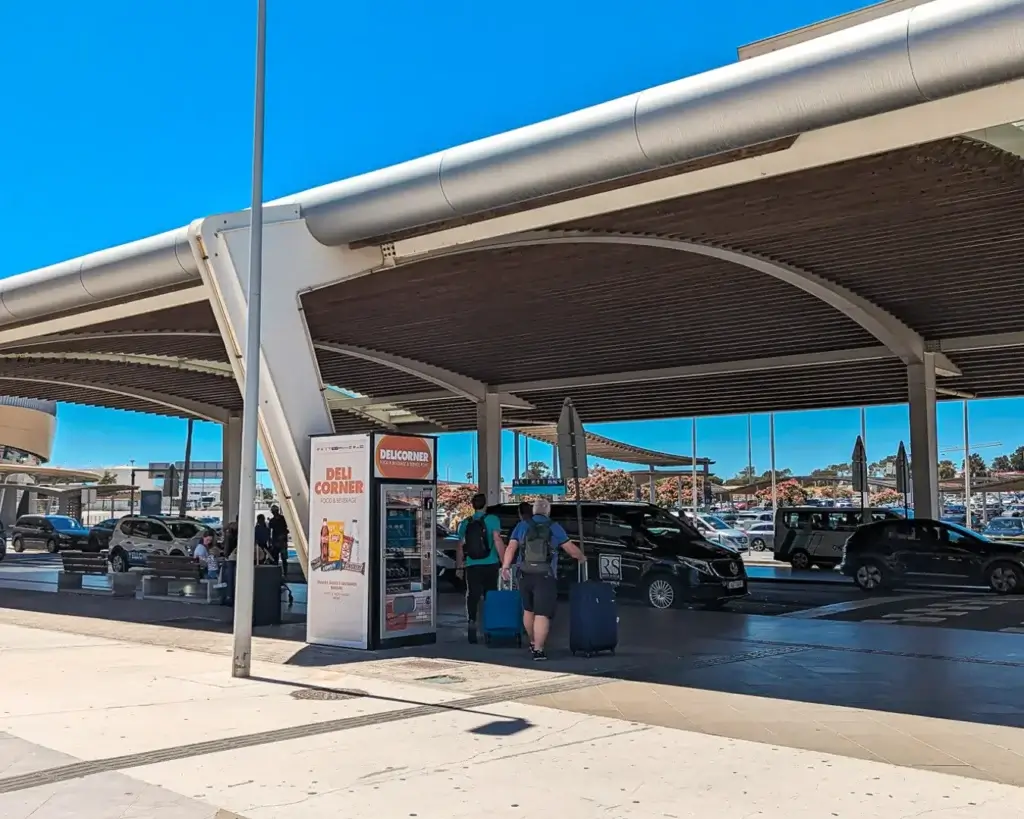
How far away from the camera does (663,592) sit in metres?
16.7

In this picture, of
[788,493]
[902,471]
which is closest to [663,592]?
[902,471]

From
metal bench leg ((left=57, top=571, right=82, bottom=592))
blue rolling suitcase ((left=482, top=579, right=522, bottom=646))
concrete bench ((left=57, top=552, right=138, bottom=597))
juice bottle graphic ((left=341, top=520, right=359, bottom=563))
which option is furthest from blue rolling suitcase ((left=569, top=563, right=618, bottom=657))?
metal bench leg ((left=57, top=571, right=82, bottom=592))

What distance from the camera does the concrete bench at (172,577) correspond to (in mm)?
18109

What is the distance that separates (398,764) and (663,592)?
34.7 feet

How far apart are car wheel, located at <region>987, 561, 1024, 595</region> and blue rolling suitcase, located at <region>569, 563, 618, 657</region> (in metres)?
11.9

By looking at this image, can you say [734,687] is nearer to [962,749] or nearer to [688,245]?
[962,749]

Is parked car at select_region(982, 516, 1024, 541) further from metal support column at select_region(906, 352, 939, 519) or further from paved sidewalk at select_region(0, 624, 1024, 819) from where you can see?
paved sidewalk at select_region(0, 624, 1024, 819)

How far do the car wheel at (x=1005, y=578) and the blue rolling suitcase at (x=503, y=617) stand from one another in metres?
12.1

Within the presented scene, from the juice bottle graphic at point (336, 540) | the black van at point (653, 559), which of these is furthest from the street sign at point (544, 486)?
the juice bottle graphic at point (336, 540)

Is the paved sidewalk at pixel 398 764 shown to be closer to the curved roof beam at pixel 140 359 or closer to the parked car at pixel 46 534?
the curved roof beam at pixel 140 359

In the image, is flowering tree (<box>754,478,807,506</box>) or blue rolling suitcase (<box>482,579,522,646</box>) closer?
blue rolling suitcase (<box>482,579,522,646</box>)

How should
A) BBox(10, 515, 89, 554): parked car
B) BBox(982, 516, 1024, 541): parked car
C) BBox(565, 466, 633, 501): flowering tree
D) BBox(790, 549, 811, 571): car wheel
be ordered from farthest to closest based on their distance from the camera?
BBox(565, 466, 633, 501): flowering tree < BBox(982, 516, 1024, 541): parked car < BBox(10, 515, 89, 554): parked car < BBox(790, 549, 811, 571): car wheel

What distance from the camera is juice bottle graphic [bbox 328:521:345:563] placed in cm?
1213

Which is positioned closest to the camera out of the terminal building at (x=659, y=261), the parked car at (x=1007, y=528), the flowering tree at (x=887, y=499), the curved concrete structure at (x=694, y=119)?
the curved concrete structure at (x=694, y=119)
